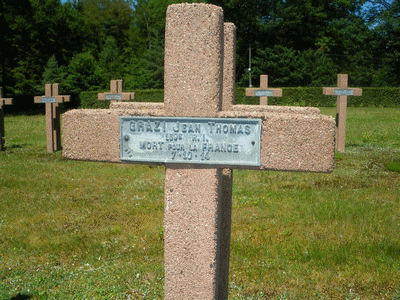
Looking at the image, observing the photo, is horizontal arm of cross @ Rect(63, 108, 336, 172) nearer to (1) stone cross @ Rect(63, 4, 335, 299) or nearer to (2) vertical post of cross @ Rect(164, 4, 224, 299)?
(1) stone cross @ Rect(63, 4, 335, 299)

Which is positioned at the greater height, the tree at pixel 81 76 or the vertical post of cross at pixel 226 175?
the tree at pixel 81 76

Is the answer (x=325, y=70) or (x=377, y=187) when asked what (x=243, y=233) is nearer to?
(x=377, y=187)

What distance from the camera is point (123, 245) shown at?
16.5 feet

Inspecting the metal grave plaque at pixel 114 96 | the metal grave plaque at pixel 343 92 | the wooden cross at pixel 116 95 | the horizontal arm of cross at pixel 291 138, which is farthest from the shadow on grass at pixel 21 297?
the metal grave plaque at pixel 114 96

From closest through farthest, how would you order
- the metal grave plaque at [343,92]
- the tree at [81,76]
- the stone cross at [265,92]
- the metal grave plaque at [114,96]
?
the metal grave plaque at [343,92] → the stone cross at [265,92] → the metal grave plaque at [114,96] → the tree at [81,76]

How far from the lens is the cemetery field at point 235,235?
3.98 m

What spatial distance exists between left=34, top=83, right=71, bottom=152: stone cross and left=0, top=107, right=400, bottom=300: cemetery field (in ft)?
12.2

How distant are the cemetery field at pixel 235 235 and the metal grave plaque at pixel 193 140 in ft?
5.50

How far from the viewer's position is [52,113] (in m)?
13.1

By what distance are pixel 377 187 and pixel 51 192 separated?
223 inches

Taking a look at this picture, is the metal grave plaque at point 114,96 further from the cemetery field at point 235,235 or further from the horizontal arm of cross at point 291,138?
the horizontal arm of cross at point 291,138

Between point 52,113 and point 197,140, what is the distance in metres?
11.5

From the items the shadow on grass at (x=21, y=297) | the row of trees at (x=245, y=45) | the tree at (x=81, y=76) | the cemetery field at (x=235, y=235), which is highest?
the row of trees at (x=245, y=45)

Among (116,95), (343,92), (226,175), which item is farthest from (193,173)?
(116,95)
